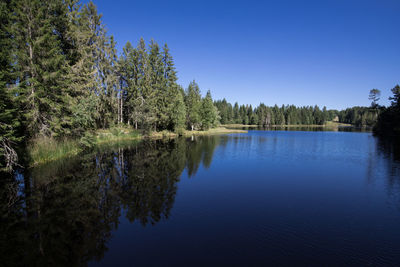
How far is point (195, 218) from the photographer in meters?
10.6

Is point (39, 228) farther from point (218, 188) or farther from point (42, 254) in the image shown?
point (218, 188)

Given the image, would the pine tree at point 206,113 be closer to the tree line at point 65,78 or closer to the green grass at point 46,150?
the tree line at point 65,78

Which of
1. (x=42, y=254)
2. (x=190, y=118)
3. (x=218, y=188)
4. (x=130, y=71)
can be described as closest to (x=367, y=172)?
(x=218, y=188)

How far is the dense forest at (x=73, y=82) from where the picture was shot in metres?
17.5

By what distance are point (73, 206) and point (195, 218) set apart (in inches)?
247

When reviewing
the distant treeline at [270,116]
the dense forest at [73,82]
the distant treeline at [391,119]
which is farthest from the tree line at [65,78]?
the distant treeline at [270,116]

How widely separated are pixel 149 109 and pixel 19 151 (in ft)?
102

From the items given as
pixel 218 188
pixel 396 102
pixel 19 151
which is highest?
pixel 396 102

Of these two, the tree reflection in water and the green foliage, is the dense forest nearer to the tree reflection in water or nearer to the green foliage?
the green foliage

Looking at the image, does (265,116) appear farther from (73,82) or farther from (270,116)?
(73,82)

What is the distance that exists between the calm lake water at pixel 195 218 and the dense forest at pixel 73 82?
202 inches

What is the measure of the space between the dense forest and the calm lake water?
5136 mm

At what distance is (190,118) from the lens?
7231 cm

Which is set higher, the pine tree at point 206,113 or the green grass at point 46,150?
the pine tree at point 206,113
